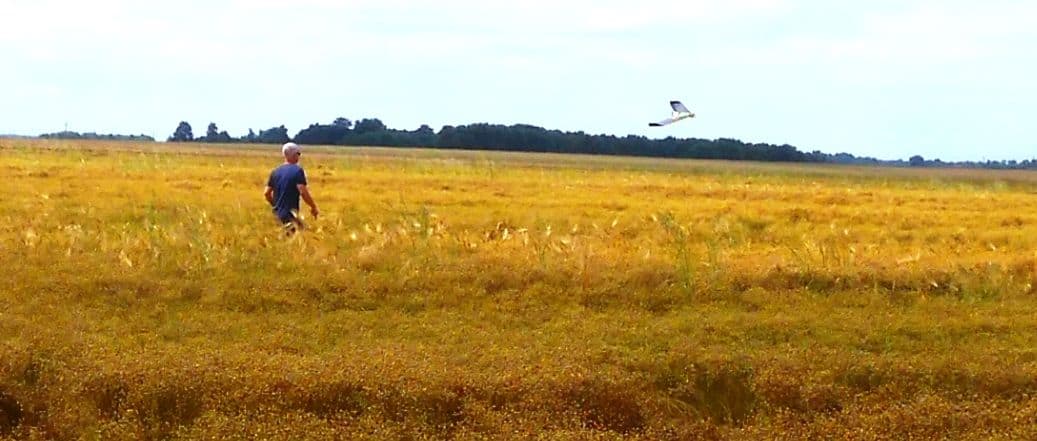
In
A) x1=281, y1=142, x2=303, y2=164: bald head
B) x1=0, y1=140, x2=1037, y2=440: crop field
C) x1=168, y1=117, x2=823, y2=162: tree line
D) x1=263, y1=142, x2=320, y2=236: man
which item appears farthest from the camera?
x1=168, y1=117, x2=823, y2=162: tree line

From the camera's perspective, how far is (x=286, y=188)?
11008mm

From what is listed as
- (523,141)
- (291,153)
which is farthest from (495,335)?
(523,141)

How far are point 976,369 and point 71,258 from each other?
7.61 metres

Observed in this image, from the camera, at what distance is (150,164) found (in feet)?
86.2

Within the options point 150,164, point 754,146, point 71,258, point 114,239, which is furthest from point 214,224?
point 754,146

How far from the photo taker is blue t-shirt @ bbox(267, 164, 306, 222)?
1098 cm

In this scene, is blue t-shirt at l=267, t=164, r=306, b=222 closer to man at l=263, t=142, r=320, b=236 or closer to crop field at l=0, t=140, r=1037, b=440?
man at l=263, t=142, r=320, b=236

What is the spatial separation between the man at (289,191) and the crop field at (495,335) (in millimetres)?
341

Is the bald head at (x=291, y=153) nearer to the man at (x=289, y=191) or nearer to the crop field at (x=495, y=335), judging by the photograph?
the man at (x=289, y=191)

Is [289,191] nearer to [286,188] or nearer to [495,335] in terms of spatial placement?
[286,188]

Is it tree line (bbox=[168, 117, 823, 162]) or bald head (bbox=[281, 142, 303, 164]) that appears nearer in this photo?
bald head (bbox=[281, 142, 303, 164])

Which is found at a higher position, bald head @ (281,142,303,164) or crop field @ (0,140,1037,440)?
bald head @ (281,142,303,164)

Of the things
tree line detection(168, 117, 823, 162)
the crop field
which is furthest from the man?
tree line detection(168, 117, 823, 162)

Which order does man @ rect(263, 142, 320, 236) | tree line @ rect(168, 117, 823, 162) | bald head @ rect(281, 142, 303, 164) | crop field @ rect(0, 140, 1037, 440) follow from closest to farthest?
crop field @ rect(0, 140, 1037, 440), man @ rect(263, 142, 320, 236), bald head @ rect(281, 142, 303, 164), tree line @ rect(168, 117, 823, 162)
